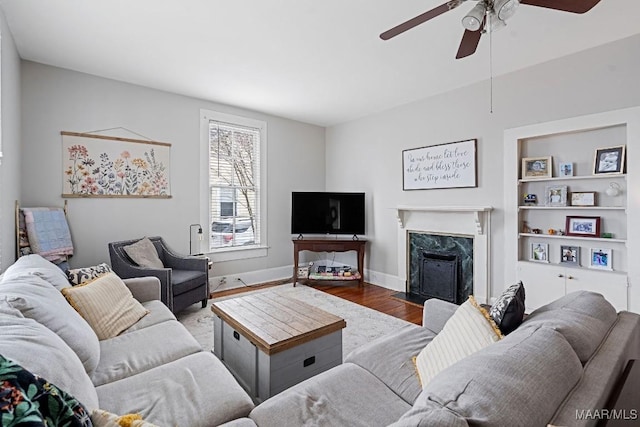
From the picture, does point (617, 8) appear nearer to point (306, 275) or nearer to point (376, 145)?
point (376, 145)

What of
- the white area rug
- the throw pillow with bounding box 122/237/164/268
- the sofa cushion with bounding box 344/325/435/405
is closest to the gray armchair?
the throw pillow with bounding box 122/237/164/268

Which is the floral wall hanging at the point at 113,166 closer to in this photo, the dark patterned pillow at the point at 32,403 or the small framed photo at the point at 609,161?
the dark patterned pillow at the point at 32,403

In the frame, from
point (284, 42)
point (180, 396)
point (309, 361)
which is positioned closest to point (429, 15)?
point (284, 42)

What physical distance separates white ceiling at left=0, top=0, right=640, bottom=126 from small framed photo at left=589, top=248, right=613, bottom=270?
6.16ft

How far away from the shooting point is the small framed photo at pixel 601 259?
2.85 m

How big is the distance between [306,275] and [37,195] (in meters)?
3.34

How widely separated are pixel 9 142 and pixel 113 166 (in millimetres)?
1108

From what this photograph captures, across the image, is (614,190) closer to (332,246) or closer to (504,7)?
(504,7)

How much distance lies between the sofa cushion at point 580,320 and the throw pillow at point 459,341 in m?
0.15

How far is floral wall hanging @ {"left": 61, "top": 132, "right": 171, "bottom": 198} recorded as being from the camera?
11.0ft

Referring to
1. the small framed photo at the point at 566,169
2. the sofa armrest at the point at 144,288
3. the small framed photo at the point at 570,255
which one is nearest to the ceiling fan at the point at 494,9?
the small framed photo at the point at 566,169

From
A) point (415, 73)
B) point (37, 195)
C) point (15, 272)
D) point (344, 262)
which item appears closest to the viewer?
point (15, 272)

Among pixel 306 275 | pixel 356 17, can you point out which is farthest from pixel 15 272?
pixel 306 275

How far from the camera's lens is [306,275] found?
483 cm
